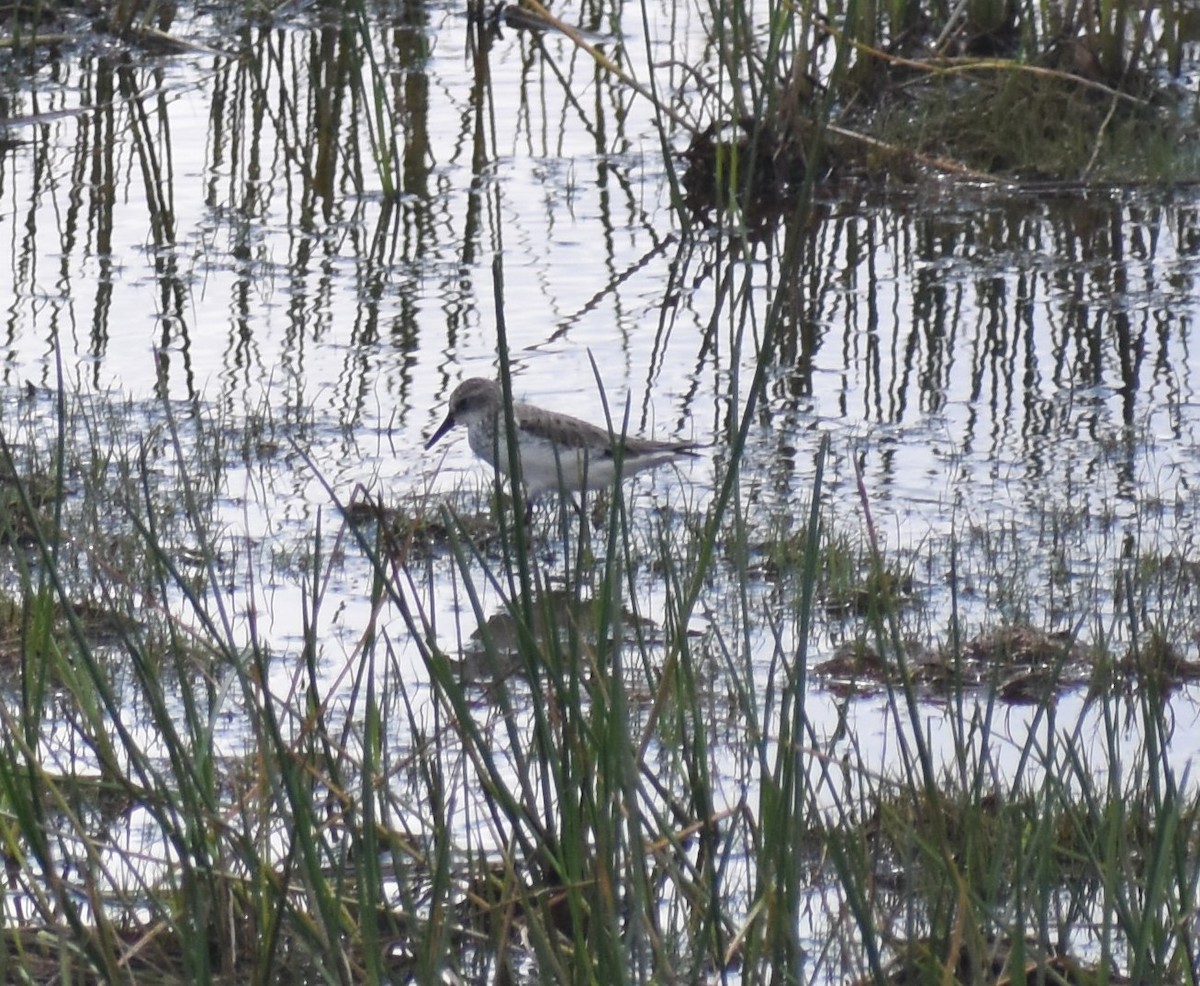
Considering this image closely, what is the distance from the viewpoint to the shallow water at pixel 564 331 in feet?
18.2

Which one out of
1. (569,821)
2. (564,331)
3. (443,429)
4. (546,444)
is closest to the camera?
(569,821)

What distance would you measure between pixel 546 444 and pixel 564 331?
1.62 m

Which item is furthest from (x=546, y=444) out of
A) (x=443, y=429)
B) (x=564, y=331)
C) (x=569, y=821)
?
(x=569, y=821)

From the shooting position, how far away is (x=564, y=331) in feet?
25.5

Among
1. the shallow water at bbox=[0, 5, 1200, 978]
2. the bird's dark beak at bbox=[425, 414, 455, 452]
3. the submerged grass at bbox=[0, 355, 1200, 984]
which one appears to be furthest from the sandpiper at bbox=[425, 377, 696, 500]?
the submerged grass at bbox=[0, 355, 1200, 984]

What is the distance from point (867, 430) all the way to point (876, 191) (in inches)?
117

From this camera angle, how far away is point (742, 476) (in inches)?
255

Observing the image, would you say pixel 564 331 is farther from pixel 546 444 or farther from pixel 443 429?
pixel 546 444

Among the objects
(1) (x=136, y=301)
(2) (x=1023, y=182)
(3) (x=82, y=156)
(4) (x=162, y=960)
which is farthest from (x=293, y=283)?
(4) (x=162, y=960)

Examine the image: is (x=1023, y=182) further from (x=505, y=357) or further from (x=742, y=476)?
(x=505, y=357)

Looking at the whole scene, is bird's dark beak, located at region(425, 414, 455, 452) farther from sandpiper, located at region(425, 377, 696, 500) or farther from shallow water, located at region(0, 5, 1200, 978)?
shallow water, located at region(0, 5, 1200, 978)

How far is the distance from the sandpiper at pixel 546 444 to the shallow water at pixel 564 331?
0.64 ft

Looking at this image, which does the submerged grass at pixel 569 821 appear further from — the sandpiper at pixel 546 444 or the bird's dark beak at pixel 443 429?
the bird's dark beak at pixel 443 429

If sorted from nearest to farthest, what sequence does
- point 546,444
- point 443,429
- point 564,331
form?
point 546,444
point 443,429
point 564,331
